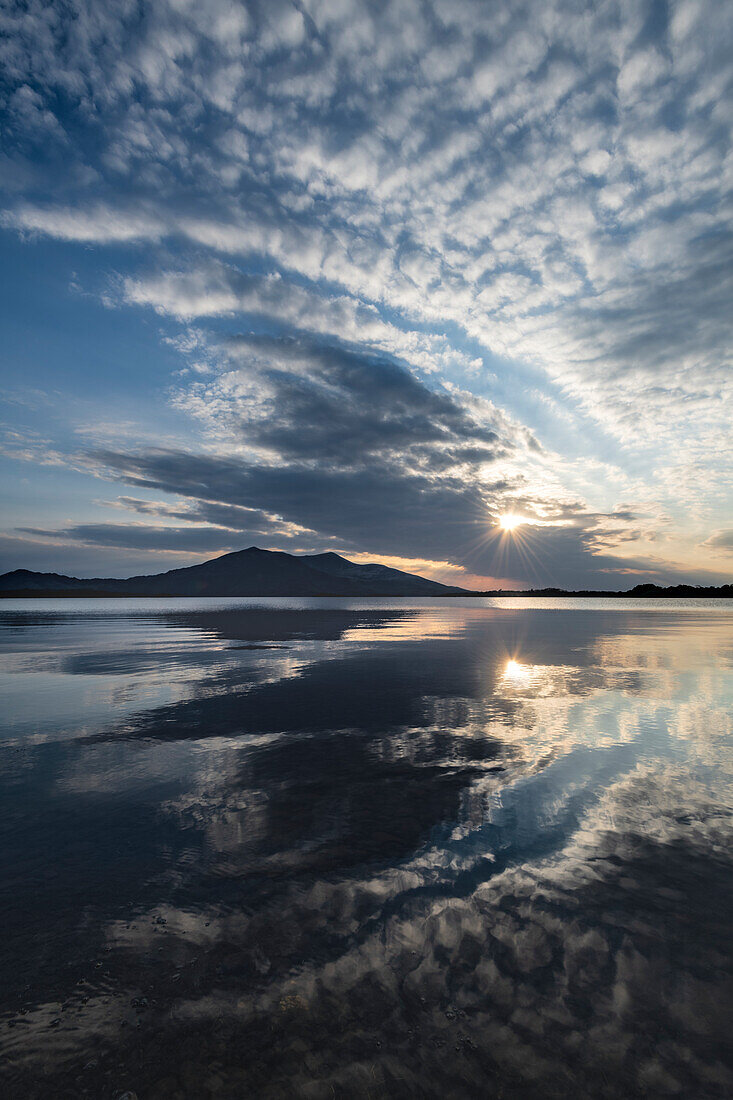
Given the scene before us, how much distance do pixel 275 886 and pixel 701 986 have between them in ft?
14.9

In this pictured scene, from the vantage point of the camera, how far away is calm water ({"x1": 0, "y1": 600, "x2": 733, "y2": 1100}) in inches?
154

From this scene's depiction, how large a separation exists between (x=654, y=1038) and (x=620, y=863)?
9.42 feet

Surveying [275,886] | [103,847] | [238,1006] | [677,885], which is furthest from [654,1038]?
[103,847]

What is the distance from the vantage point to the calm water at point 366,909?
390 cm

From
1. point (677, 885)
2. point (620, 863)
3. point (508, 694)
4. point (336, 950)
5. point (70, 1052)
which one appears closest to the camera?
point (70, 1052)

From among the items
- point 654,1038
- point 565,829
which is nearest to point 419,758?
point 565,829

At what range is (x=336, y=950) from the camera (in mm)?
5043

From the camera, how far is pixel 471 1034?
4.12 m

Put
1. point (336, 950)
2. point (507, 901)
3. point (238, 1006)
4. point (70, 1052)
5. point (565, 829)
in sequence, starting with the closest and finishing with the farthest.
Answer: point (70, 1052) → point (238, 1006) → point (336, 950) → point (507, 901) → point (565, 829)

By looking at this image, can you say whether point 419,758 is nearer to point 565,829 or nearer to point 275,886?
point 565,829

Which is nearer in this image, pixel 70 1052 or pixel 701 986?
pixel 70 1052

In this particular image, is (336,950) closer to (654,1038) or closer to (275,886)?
(275,886)

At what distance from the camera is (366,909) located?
5.72m

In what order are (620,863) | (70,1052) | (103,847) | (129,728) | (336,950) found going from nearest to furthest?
(70,1052) < (336,950) < (620,863) < (103,847) < (129,728)
